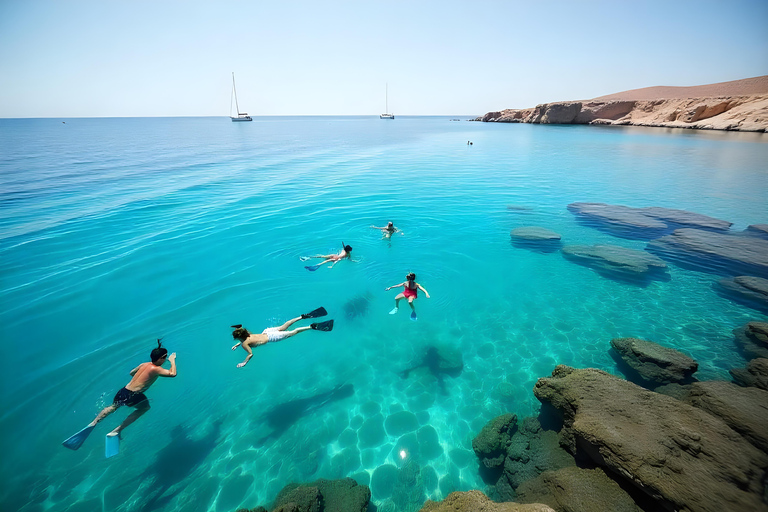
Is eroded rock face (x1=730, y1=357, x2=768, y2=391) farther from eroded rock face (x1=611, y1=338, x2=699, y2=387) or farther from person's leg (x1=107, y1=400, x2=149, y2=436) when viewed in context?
person's leg (x1=107, y1=400, x2=149, y2=436)

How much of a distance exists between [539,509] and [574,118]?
391ft

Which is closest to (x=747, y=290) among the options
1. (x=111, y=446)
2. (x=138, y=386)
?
(x=138, y=386)

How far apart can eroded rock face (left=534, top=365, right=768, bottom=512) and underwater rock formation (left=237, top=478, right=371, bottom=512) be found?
14.4ft

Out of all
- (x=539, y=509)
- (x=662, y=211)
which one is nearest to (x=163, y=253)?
(x=539, y=509)

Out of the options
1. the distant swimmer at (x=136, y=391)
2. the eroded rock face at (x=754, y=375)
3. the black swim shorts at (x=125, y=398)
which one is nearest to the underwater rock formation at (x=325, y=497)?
the distant swimmer at (x=136, y=391)

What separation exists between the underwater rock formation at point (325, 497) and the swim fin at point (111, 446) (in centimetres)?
338

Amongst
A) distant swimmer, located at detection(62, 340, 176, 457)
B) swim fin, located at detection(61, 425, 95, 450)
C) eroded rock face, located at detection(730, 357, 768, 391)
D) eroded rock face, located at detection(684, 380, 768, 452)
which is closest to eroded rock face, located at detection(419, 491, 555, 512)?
eroded rock face, located at detection(684, 380, 768, 452)

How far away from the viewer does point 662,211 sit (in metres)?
19.1

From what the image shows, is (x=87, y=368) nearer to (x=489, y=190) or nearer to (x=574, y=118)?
(x=489, y=190)

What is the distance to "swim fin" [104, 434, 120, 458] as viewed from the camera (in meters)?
6.38

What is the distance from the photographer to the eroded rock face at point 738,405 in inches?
206

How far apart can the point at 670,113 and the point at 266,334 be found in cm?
10923

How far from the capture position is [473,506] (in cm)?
489

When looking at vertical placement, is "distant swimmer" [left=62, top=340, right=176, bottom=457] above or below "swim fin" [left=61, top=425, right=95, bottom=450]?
above
